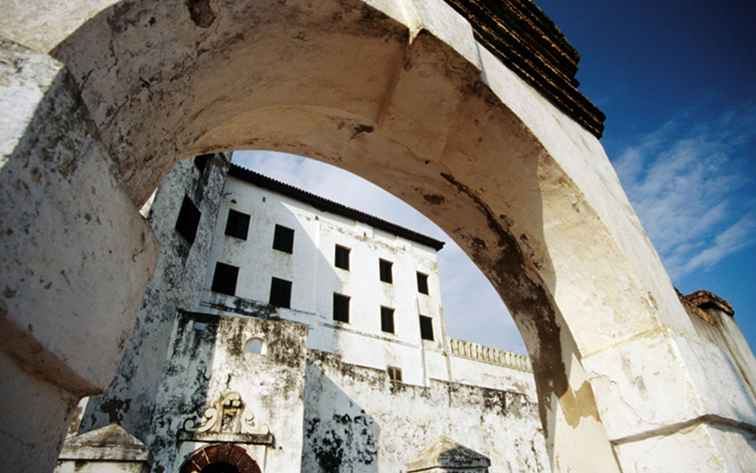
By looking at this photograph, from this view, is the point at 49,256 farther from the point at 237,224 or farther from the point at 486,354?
the point at 486,354

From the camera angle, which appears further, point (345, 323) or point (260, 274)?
point (345, 323)

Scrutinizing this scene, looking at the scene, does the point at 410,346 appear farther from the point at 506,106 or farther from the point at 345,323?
the point at 506,106

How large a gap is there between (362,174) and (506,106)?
890mm

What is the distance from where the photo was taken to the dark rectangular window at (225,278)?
603 inches

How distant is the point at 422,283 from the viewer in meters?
21.0

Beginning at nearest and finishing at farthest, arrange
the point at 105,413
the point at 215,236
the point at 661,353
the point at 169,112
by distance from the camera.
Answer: the point at 169,112
the point at 661,353
the point at 105,413
the point at 215,236

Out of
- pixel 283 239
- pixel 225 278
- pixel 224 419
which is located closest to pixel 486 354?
pixel 283 239

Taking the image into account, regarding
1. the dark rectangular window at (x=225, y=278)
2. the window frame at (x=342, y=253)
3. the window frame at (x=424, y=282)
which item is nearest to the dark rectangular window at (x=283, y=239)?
the window frame at (x=342, y=253)

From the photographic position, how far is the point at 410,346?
18.6 meters

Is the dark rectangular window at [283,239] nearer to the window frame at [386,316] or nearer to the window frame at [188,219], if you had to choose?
the window frame at [188,219]

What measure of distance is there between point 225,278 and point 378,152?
48.0 feet

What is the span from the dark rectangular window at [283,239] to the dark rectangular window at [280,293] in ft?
4.80

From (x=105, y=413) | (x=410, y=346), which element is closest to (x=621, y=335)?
(x=105, y=413)

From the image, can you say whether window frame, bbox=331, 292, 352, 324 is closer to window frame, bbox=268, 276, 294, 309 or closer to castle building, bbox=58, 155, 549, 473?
castle building, bbox=58, 155, 549, 473
